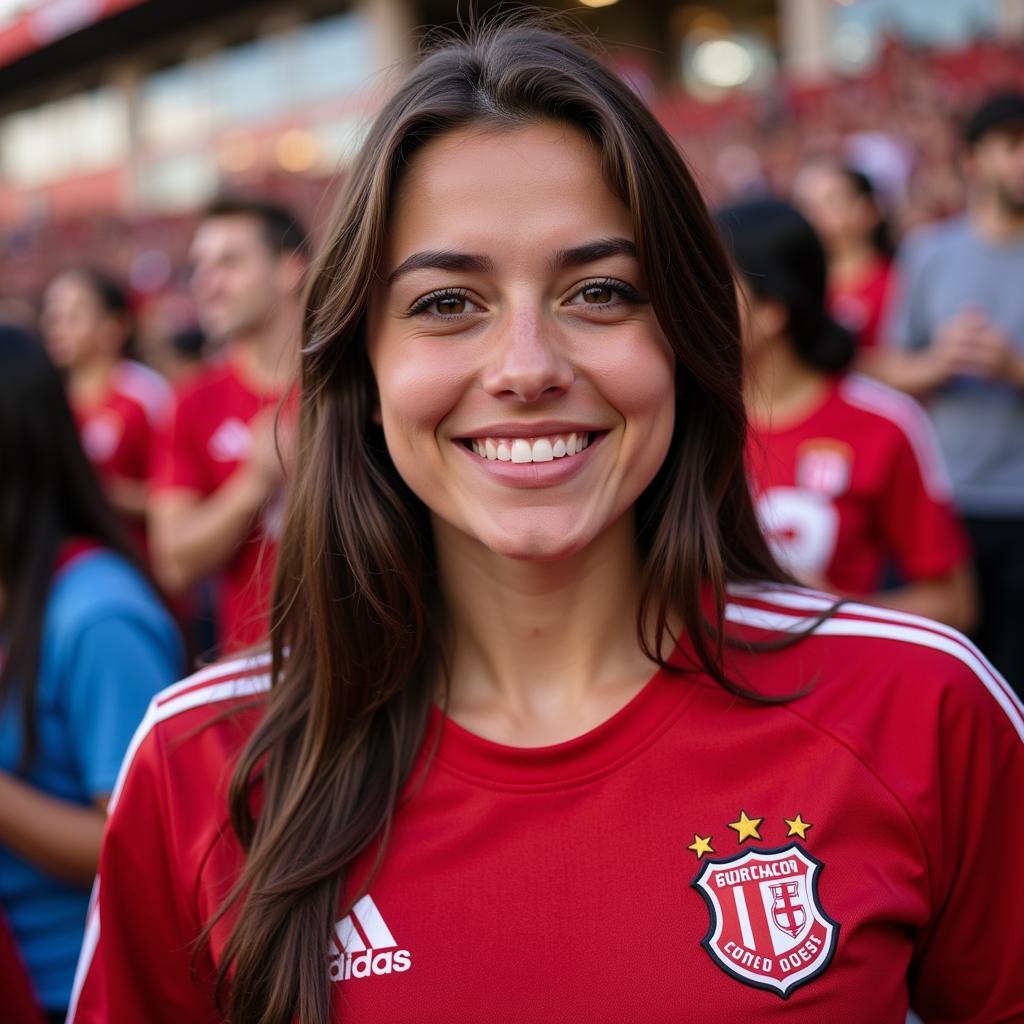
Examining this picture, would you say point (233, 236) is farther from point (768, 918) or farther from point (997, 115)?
point (768, 918)

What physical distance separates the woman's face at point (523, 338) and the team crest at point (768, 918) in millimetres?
433

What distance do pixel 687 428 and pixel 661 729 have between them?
429 millimetres

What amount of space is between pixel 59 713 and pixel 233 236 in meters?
2.49

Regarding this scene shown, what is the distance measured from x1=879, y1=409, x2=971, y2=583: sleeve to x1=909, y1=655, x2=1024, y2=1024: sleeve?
1.61 metres

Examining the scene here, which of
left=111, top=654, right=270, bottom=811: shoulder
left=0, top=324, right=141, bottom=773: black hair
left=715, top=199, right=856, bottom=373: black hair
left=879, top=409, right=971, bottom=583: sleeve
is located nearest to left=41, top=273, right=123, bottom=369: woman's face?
left=0, top=324, right=141, bottom=773: black hair

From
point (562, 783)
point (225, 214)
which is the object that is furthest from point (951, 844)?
point (225, 214)

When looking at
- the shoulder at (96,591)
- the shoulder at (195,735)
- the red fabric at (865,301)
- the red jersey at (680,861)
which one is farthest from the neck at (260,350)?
the red jersey at (680,861)

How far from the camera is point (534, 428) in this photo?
149 centimetres

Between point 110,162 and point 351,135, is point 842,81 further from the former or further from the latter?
point 110,162

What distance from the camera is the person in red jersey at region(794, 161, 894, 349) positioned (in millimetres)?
5301

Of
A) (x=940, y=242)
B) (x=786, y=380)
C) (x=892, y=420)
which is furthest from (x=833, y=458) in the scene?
(x=940, y=242)

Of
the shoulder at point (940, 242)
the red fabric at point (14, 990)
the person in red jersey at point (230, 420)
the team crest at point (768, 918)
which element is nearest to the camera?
the team crest at point (768, 918)

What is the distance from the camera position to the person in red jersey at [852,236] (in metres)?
5.30

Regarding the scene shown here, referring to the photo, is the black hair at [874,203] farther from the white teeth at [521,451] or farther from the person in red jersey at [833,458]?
the white teeth at [521,451]
